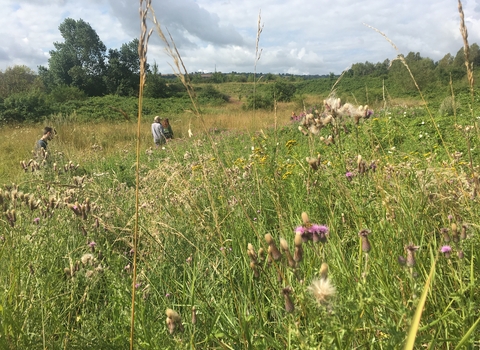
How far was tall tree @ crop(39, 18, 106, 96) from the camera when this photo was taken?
43.2m

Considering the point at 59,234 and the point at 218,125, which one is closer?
the point at 59,234

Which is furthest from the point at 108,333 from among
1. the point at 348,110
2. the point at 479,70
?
the point at 479,70

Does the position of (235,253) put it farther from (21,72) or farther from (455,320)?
(21,72)

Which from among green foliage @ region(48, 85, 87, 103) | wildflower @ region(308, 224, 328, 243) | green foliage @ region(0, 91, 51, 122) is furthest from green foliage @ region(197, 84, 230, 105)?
wildflower @ region(308, 224, 328, 243)

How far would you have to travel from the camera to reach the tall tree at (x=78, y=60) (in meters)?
43.2

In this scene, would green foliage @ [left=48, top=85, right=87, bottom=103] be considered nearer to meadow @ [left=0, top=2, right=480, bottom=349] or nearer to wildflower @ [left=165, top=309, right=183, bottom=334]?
meadow @ [left=0, top=2, right=480, bottom=349]

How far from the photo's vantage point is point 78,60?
46.9 m

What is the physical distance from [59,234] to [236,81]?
2642 inches

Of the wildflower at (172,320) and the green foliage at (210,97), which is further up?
the green foliage at (210,97)

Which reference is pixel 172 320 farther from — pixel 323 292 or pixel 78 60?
pixel 78 60

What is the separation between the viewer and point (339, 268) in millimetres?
1306

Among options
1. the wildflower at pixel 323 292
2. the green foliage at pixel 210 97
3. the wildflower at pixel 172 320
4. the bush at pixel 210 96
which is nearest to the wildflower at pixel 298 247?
the wildflower at pixel 323 292

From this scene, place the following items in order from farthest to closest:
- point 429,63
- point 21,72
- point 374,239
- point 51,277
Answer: point 21,72 < point 429,63 < point 51,277 < point 374,239

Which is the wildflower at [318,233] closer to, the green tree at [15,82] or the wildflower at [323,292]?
the wildflower at [323,292]
